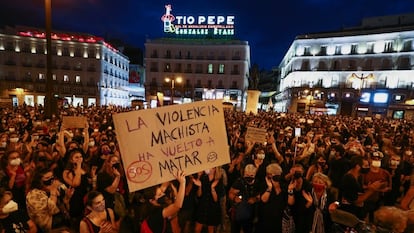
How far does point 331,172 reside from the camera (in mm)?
6121

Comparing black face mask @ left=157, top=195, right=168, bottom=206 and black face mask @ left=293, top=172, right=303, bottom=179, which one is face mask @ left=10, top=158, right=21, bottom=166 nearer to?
black face mask @ left=157, top=195, right=168, bottom=206

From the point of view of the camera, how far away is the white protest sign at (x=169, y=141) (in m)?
3.31

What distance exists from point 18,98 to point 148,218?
184ft

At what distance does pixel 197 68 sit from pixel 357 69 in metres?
30.4

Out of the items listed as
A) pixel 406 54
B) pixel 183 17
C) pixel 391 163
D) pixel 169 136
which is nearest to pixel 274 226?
pixel 169 136

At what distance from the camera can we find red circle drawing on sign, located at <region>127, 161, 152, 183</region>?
129 inches

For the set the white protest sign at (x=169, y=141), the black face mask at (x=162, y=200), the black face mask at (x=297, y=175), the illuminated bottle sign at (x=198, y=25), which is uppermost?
the illuminated bottle sign at (x=198, y=25)

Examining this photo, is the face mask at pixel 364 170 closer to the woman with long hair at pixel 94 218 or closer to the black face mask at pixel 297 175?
the black face mask at pixel 297 175

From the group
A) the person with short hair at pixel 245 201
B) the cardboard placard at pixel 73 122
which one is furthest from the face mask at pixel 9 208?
the cardboard placard at pixel 73 122

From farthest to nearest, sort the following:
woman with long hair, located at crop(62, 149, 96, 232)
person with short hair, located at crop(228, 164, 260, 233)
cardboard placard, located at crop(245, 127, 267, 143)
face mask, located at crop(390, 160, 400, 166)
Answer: cardboard placard, located at crop(245, 127, 267, 143) → face mask, located at crop(390, 160, 400, 166) → person with short hair, located at crop(228, 164, 260, 233) → woman with long hair, located at crop(62, 149, 96, 232)

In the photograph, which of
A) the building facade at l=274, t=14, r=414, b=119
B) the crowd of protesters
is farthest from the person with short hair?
the building facade at l=274, t=14, r=414, b=119

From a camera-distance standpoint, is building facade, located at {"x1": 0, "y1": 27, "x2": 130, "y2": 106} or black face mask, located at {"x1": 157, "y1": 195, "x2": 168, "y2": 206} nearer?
black face mask, located at {"x1": 157, "y1": 195, "x2": 168, "y2": 206}

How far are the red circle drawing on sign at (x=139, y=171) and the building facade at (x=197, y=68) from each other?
180ft

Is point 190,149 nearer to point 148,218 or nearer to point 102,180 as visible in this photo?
point 148,218
